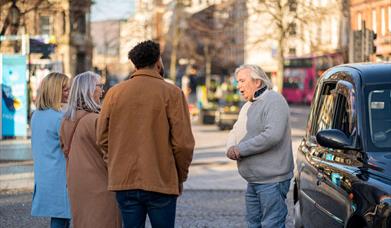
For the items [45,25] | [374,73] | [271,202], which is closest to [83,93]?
[271,202]

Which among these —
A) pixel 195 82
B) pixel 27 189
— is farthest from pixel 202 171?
pixel 195 82

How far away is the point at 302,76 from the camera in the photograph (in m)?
69.2

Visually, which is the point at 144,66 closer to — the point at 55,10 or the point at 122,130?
the point at 122,130

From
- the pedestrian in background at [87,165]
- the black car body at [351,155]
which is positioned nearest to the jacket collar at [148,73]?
the pedestrian in background at [87,165]

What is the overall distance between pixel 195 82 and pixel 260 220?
282 feet

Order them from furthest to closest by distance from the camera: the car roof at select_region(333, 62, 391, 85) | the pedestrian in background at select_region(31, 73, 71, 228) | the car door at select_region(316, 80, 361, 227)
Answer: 1. the pedestrian in background at select_region(31, 73, 71, 228)
2. the car roof at select_region(333, 62, 391, 85)
3. the car door at select_region(316, 80, 361, 227)

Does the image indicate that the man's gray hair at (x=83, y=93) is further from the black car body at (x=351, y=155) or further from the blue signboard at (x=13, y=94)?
the blue signboard at (x=13, y=94)

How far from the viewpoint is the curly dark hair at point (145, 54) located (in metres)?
5.92

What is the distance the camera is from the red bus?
65.3m

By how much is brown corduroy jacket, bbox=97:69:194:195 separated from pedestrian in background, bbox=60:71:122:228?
649 mm

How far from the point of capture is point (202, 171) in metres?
18.4

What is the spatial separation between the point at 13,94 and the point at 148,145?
61.1ft

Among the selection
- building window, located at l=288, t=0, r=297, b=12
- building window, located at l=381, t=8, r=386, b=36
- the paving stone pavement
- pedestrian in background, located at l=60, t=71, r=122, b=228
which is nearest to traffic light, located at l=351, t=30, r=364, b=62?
the paving stone pavement

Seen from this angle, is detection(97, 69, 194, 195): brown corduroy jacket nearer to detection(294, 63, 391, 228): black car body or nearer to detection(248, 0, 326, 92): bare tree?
detection(294, 63, 391, 228): black car body
